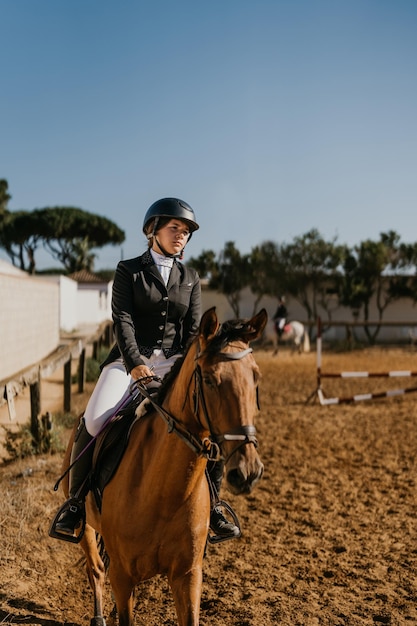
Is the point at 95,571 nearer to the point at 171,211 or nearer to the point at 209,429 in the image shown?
the point at 209,429

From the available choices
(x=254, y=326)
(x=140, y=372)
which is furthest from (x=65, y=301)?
(x=254, y=326)

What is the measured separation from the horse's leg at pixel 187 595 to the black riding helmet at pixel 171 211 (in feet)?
6.05

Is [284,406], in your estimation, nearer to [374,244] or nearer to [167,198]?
[167,198]

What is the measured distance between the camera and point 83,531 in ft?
12.3

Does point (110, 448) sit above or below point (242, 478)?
below

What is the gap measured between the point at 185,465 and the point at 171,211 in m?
1.39

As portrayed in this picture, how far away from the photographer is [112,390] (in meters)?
3.34

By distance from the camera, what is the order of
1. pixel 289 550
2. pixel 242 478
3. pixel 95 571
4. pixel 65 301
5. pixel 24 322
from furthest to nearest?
pixel 65 301
pixel 24 322
pixel 289 550
pixel 95 571
pixel 242 478

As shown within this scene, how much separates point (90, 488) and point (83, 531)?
581mm

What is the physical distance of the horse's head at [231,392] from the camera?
2189mm

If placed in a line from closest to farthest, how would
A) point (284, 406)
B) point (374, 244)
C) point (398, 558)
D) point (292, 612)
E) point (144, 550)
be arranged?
1. point (144, 550)
2. point (292, 612)
3. point (398, 558)
4. point (284, 406)
5. point (374, 244)

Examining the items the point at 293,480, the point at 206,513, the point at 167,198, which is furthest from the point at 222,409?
the point at 293,480

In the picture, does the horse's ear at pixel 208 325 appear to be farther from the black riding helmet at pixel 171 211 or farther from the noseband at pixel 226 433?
the black riding helmet at pixel 171 211

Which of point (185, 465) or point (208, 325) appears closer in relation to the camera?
point (208, 325)
